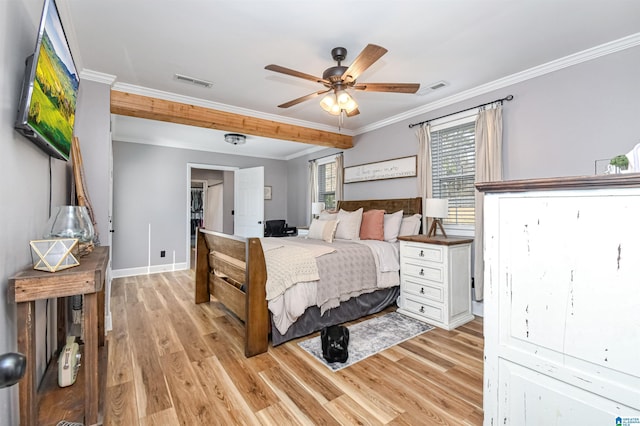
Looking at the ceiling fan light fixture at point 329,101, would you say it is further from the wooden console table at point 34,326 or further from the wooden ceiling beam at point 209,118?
the wooden console table at point 34,326

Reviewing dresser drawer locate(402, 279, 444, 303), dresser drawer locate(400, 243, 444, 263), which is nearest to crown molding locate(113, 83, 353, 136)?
dresser drawer locate(400, 243, 444, 263)

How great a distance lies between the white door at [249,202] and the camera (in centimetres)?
552

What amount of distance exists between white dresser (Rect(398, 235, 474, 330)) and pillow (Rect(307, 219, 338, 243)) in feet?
2.90

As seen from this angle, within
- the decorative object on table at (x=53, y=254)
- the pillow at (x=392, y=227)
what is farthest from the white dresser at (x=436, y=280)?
the decorative object on table at (x=53, y=254)

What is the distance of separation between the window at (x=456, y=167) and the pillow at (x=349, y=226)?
3.49ft

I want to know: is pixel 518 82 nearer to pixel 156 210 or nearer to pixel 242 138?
pixel 242 138

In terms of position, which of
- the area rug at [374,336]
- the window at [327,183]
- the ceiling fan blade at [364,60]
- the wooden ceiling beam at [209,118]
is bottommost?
the area rug at [374,336]

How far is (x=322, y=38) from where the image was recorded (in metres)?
2.31

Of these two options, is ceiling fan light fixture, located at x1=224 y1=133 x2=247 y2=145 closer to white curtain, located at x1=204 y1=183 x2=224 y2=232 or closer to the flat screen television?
the flat screen television

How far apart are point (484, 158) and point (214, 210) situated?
24.1 ft

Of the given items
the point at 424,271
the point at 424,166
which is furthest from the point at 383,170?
the point at 424,271

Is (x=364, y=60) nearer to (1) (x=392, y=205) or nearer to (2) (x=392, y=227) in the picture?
(2) (x=392, y=227)

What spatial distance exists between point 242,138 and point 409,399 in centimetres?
430

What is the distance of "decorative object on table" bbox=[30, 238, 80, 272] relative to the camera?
1268 millimetres
